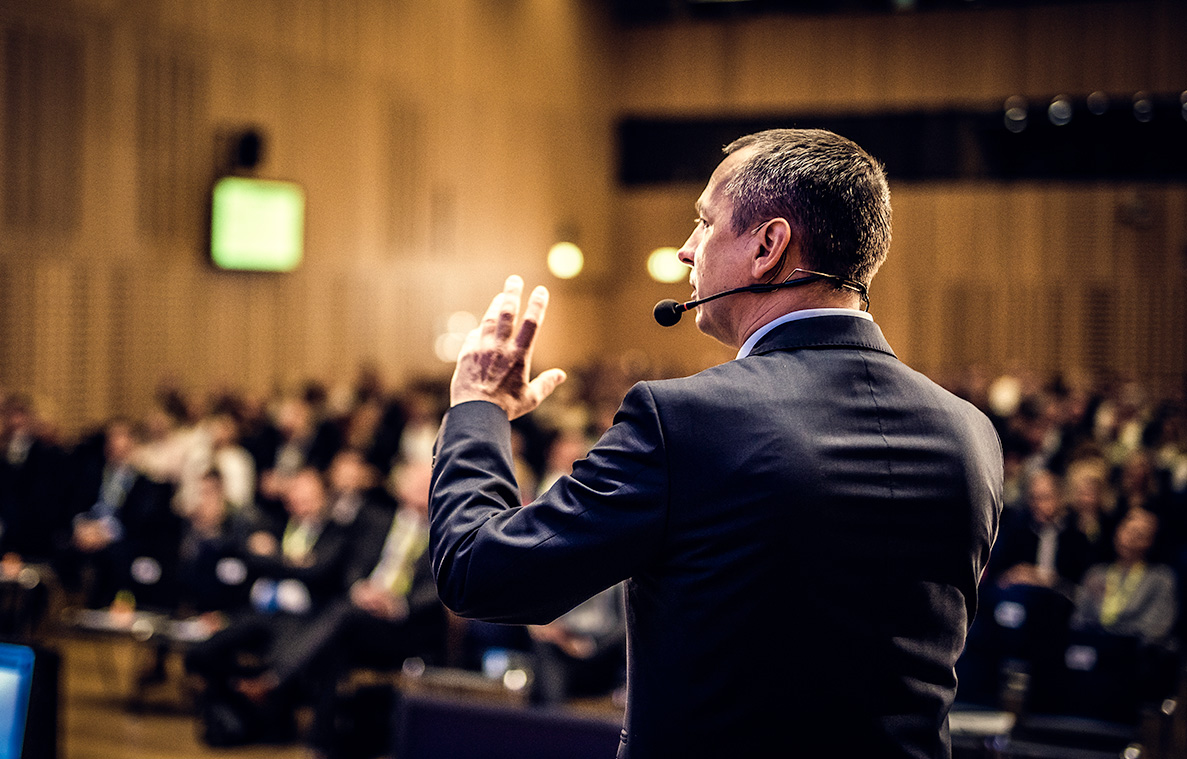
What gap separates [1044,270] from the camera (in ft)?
56.7

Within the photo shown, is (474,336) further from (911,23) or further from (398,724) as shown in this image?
(911,23)

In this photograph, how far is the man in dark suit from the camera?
3.59ft

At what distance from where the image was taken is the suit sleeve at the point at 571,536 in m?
1.09

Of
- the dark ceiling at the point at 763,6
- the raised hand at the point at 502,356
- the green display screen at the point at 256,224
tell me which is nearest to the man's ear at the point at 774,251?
the raised hand at the point at 502,356

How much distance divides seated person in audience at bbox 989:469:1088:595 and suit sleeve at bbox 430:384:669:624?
5668 mm

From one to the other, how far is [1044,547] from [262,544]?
4.69m

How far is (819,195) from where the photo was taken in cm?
121

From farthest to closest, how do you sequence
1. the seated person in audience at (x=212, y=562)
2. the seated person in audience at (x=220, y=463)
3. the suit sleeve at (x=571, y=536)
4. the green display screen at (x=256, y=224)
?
the green display screen at (x=256, y=224), the seated person in audience at (x=220, y=463), the seated person in audience at (x=212, y=562), the suit sleeve at (x=571, y=536)

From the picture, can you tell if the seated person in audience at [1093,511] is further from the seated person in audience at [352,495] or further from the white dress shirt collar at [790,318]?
the white dress shirt collar at [790,318]

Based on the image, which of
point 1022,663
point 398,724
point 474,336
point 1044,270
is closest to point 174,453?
point 1022,663

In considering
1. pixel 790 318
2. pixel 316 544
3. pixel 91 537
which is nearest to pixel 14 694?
pixel 790 318

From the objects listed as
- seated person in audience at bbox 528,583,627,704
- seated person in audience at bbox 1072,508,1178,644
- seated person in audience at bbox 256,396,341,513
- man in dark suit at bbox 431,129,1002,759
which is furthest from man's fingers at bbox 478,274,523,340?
seated person in audience at bbox 256,396,341,513

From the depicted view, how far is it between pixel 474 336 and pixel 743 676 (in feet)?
1.60

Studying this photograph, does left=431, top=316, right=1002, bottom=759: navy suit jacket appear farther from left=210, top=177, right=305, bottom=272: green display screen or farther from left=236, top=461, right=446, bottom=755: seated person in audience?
left=210, top=177, right=305, bottom=272: green display screen
